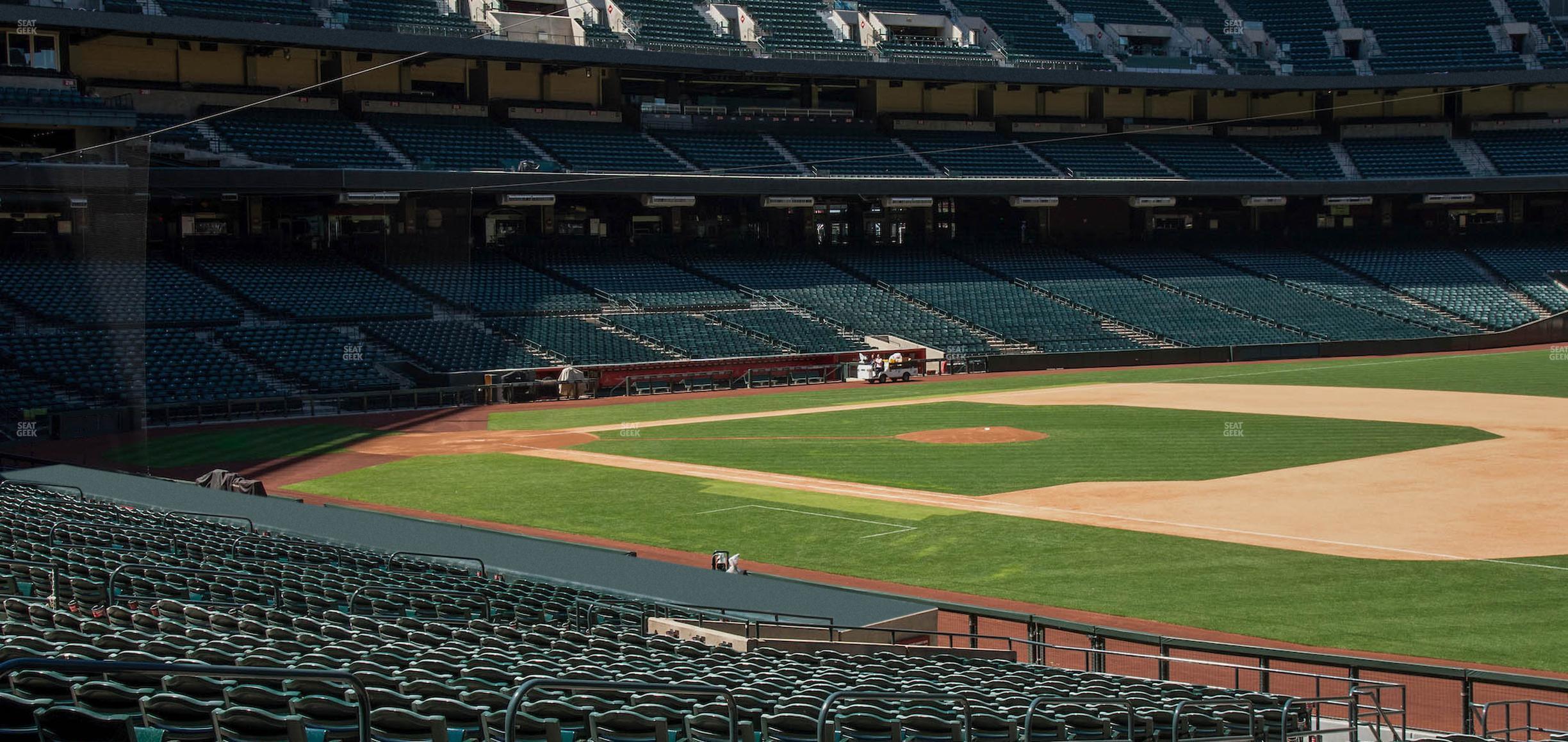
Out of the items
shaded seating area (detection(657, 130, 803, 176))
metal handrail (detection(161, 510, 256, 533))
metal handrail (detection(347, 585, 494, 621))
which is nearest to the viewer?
metal handrail (detection(347, 585, 494, 621))

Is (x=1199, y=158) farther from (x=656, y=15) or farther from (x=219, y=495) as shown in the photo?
(x=219, y=495)

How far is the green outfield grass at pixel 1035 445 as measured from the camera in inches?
1174

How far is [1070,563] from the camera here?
69.9 feet

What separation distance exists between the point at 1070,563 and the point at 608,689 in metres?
15.0

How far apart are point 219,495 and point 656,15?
44.2 m

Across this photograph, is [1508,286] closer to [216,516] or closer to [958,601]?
[958,601]

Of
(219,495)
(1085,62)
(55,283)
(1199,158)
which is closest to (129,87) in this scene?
(55,283)

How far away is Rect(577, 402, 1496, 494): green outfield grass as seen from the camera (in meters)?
29.8

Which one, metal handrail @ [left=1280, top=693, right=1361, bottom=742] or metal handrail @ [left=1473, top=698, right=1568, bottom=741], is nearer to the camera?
metal handrail @ [left=1280, top=693, right=1361, bottom=742]

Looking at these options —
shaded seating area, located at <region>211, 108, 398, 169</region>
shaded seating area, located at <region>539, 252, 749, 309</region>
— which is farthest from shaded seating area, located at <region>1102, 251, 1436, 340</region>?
shaded seating area, located at <region>211, 108, 398, 169</region>

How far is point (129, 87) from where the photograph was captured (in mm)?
51969

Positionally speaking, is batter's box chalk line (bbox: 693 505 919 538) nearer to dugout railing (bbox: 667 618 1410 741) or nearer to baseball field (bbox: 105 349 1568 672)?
baseball field (bbox: 105 349 1568 672)

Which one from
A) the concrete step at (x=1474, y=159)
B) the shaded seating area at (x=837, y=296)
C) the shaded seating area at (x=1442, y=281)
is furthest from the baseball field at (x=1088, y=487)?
the concrete step at (x=1474, y=159)

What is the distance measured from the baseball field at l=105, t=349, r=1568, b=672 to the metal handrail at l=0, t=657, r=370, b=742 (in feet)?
43.8
